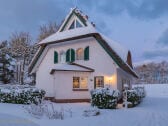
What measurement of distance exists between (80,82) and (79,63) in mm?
1860

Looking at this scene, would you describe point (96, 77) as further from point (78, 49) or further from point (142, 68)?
point (142, 68)

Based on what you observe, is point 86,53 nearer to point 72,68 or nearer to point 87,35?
point 87,35

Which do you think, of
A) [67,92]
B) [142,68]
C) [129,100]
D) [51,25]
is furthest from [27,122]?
[142,68]

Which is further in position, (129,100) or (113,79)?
(113,79)

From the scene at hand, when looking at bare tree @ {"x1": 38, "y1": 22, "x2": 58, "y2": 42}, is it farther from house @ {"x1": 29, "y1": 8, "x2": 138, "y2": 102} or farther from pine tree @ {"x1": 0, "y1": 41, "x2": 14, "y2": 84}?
house @ {"x1": 29, "y1": 8, "x2": 138, "y2": 102}

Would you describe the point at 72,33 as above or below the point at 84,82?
above

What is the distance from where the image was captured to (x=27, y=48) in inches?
1758

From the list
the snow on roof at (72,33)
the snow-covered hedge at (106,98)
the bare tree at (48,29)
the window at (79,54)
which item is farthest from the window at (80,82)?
the bare tree at (48,29)

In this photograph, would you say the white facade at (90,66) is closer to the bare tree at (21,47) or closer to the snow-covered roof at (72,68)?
the snow-covered roof at (72,68)

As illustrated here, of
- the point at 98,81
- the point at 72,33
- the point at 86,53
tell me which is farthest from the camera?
the point at 72,33

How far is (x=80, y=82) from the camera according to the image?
23297 millimetres

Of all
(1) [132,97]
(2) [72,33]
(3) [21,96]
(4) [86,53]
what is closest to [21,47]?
(2) [72,33]

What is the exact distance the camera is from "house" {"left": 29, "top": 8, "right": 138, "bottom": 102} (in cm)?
2222

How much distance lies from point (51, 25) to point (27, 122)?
3304 centimetres
